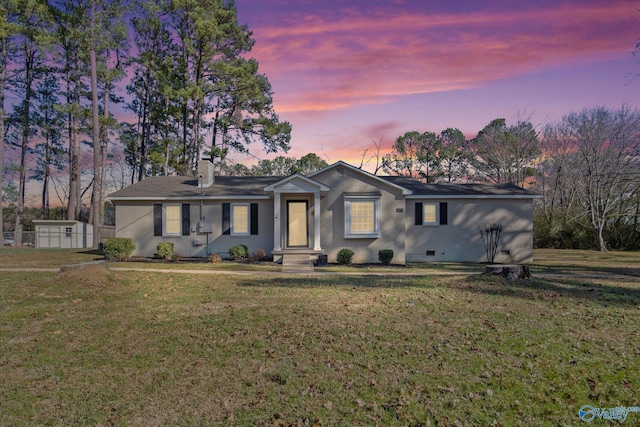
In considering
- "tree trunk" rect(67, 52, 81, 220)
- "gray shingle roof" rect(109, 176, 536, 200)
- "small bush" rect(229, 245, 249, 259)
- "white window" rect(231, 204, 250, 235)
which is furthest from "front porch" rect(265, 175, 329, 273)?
"tree trunk" rect(67, 52, 81, 220)

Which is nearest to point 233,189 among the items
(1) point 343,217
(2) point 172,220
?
(2) point 172,220

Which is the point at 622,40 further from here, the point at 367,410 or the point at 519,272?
the point at 367,410

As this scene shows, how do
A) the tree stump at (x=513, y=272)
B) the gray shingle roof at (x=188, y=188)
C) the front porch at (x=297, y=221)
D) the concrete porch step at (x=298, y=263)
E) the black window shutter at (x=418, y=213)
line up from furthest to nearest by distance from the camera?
the black window shutter at (x=418, y=213), the gray shingle roof at (x=188, y=188), the front porch at (x=297, y=221), the concrete porch step at (x=298, y=263), the tree stump at (x=513, y=272)

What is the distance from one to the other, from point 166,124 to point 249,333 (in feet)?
86.9

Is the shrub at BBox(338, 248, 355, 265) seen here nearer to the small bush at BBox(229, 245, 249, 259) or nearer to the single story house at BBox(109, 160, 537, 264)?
the single story house at BBox(109, 160, 537, 264)

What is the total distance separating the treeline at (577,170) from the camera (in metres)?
23.8

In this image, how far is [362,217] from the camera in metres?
16.4

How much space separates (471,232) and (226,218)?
11.5 meters

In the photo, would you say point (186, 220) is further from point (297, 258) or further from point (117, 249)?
point (297, 258)

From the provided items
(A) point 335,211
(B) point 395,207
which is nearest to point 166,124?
(A) point 335,211

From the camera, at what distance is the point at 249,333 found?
614 cm

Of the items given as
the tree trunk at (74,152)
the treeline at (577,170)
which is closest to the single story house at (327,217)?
the treeline at (577,170)

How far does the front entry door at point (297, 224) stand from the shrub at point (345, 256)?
5.51 feet

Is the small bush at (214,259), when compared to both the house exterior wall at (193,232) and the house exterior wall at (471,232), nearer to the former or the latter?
the house exterior wall at (193,232)
